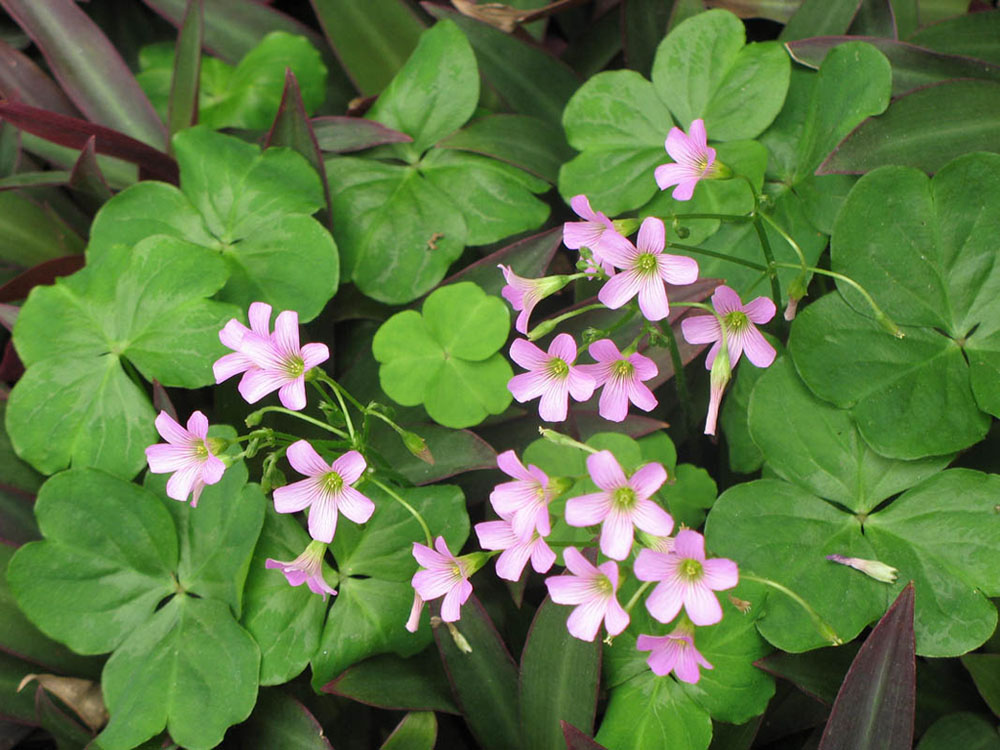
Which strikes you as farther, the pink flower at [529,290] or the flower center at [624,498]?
the pink flower at [529,290]

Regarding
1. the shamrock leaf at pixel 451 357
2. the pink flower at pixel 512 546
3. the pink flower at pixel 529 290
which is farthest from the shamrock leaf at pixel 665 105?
the pink flower at pixel 512 546

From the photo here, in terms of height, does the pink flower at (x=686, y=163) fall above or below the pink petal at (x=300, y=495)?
above

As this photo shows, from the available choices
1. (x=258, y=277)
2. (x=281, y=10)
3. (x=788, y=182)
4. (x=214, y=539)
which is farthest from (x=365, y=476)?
(x=281, y=10)

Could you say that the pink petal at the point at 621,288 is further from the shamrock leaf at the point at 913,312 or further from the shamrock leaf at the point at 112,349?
the shamrock leaf at the point at 112,349

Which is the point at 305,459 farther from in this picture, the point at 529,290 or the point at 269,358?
the point at 529,290

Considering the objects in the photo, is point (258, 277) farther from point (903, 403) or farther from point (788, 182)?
point (903, 403)

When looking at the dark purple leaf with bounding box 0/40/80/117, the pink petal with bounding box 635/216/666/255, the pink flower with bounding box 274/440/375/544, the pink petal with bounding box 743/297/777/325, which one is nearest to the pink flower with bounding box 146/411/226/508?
the pink flower with bounding box 274/440/375/544
